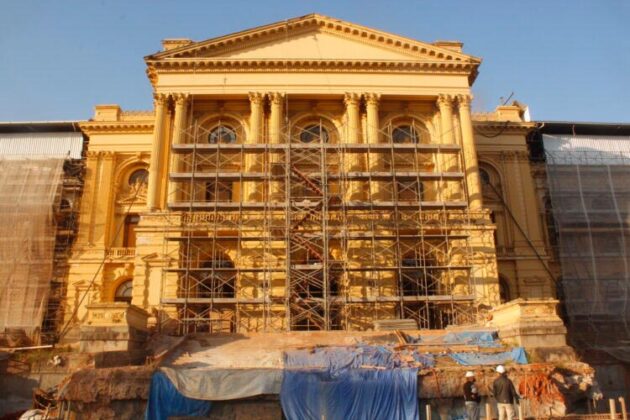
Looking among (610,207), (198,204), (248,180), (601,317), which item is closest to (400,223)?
(248,180)

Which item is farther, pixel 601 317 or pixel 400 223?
pixel 601 317

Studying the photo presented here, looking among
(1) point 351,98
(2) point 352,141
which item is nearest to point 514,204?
(2) point 352,141

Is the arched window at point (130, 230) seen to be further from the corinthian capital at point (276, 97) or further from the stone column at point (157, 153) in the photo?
the corinthian capital at point (276, 97)

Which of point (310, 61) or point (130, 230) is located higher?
point (310, 61)

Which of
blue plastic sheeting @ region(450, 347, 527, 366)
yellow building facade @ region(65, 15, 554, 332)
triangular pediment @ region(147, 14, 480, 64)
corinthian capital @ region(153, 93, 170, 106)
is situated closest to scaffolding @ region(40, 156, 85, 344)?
yellow building facade @ region(65, 15, 554, 332)

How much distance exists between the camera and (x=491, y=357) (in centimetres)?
2148

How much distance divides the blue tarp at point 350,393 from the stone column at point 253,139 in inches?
600

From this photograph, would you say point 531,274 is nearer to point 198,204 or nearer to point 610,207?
point 610,207

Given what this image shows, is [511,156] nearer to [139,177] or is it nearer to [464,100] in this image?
[464,100]

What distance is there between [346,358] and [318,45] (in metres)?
22.1

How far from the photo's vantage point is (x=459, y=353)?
2186 centimetres

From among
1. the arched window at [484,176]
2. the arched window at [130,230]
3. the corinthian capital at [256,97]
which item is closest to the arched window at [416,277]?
the arched window at [484,176]

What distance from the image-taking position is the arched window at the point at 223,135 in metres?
36.5

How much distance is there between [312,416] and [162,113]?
22.8 metres
